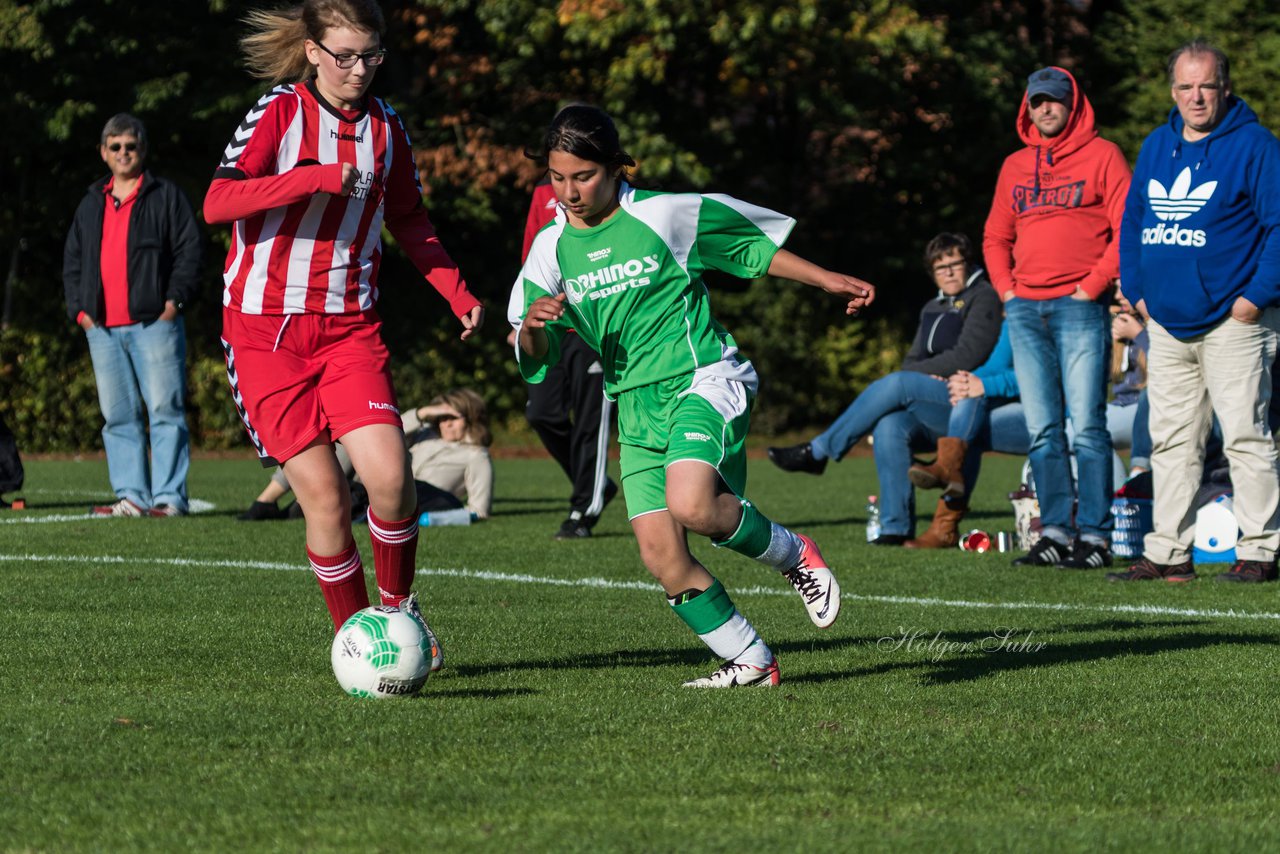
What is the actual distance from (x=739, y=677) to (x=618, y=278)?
1.29 meters

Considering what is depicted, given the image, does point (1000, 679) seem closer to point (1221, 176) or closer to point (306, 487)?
point (306, 487)

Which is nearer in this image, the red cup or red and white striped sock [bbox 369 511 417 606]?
red and white striped sock [bbox 369 511 417 606]

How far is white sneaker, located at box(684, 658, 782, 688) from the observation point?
18.7 feet

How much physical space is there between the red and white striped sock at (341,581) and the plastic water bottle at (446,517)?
593 centimetres

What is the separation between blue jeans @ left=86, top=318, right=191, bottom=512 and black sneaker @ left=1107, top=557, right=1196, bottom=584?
6.36m

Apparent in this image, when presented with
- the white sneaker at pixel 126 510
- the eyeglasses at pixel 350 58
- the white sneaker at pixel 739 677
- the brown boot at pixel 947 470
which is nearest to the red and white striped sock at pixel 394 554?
the white sneaker at pixel 739 677

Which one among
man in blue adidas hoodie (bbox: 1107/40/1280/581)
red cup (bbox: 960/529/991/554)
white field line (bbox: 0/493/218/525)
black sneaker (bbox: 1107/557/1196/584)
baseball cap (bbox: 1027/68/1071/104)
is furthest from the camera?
white field line (bbox: 0/493/218/525)

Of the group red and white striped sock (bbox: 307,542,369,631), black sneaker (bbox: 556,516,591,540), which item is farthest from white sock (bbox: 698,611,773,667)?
black sneaker (bbox: 556,516,591,540)

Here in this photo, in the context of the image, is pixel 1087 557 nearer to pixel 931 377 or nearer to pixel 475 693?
pixel 931 377

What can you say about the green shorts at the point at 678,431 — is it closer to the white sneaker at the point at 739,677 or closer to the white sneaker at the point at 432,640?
the white sneaker at the point at 739,677

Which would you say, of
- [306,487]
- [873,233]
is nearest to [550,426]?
[306,487]

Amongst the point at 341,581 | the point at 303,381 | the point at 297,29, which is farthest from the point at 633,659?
the point at 297,29

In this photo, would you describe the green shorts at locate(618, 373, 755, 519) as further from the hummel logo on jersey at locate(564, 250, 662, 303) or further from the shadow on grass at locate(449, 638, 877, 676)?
the shadow on grass at locate(449, 638, 877, 676)

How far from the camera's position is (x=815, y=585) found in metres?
5.88
